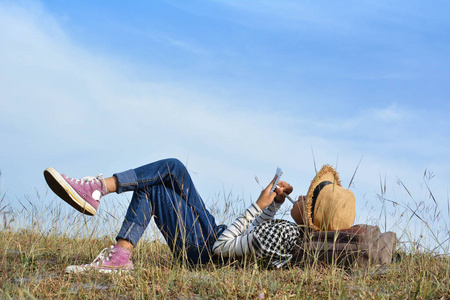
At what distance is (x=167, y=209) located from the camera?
3.97 m

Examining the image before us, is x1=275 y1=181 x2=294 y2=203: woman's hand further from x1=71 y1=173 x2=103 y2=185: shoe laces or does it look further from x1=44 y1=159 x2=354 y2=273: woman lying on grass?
x1=71 y1=173 x2=103 y2=185: shoe laces

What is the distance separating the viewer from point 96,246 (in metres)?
5.07

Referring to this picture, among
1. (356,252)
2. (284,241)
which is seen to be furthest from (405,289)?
(284,241)

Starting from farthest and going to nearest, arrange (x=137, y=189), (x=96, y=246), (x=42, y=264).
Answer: (x=96, y=246)
(x=42, y=264)
(x=137, y=189)

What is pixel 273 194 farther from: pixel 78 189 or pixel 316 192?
pixel 78 189

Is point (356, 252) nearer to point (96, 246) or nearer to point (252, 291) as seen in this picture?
point (252, 291)

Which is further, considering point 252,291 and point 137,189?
point 137,189

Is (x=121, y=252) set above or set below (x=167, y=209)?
below

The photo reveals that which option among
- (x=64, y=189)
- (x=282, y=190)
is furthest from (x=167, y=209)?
(x=282, y=190)

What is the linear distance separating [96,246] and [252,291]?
280 centimetres

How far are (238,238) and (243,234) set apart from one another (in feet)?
0.23

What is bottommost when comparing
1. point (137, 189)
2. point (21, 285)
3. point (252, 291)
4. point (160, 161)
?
point (21, 285)

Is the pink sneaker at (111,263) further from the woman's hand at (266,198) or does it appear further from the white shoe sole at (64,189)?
the woman's hand at (266,198)

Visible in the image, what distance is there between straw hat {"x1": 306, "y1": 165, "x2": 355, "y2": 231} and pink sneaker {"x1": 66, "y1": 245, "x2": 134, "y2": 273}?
1.59 metres
